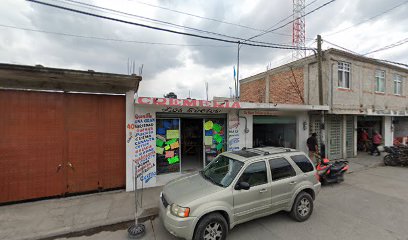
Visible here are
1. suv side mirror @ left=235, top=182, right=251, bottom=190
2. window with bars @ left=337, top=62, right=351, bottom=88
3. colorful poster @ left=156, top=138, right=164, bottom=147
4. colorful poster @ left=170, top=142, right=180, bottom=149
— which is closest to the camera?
suv side mirror @ left=235, top=182, right=251, bottom=190

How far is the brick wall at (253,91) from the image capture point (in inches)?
582

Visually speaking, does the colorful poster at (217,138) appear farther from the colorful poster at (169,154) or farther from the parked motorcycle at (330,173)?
the parked motorcycle at (330,173)

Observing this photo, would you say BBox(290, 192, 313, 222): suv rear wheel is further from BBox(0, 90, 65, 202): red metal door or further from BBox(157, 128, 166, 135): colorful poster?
BBox(0, 90, 65, 202): red metal door

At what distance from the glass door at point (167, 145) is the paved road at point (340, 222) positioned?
267cm

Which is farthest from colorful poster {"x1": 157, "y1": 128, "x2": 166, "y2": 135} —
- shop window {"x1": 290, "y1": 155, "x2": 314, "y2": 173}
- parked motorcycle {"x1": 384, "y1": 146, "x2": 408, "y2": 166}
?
parked motorcycle {"x1": 384, "y1": 146, "x2": 408, "y2": 166}

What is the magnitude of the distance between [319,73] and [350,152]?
5749mm

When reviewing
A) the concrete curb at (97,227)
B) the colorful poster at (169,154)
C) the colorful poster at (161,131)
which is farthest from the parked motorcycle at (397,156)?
the concrete curb at (97,227)

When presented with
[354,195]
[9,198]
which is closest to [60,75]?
[9,198]

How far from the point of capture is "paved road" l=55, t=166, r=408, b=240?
12.0 ft

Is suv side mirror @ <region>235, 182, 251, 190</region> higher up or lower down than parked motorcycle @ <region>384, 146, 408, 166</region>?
higher up

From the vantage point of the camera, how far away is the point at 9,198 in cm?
509

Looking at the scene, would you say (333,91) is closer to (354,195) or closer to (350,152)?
(350,152)

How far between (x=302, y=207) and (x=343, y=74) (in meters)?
10.1

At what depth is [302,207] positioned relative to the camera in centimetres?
425
